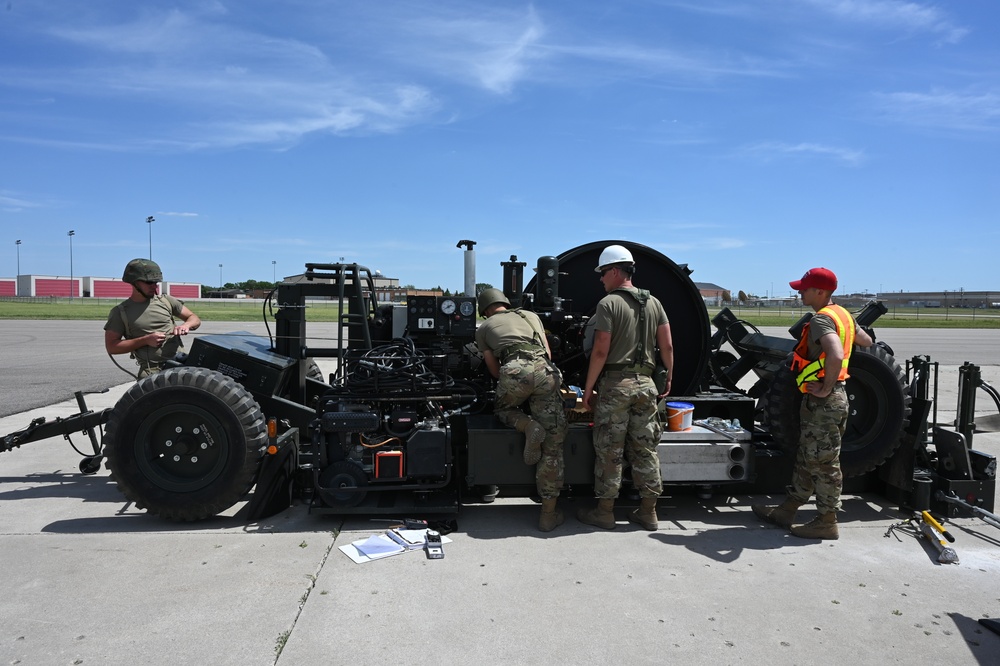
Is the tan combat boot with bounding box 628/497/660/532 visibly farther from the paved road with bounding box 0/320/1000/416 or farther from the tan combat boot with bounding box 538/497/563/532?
the paved road with bounding box 0/320/1000/416

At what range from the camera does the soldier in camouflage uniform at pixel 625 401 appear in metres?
5.08

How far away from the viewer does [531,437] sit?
507cm

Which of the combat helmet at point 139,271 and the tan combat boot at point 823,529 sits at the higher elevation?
the combat helmet at point 139,271

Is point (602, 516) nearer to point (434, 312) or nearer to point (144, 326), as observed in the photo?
point (434, 312)

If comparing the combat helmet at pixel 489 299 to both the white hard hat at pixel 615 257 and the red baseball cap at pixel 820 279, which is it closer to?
the white hard hat at pixel 615 257

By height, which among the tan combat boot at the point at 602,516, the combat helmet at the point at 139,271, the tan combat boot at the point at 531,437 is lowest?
the tan combat boot at the point at 602,516

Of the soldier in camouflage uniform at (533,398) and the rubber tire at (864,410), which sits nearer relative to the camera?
the soldier in camouflage uniform at (533,398)

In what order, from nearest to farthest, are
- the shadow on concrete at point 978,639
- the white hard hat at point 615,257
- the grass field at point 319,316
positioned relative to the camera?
the shadow on concrete at point 978,639 → the white hard hat at point 615,257 → the grass field at point 319,316

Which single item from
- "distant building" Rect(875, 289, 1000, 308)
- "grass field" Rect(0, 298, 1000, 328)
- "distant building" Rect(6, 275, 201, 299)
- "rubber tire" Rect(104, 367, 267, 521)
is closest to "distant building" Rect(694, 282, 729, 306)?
"grass field" Rect(0, 298, 1000, 328)

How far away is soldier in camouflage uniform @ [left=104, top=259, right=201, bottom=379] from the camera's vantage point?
6.17 metres

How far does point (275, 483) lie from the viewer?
530 cm

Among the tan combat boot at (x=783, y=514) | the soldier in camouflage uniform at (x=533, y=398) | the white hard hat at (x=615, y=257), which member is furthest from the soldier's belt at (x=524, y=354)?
the tan combat boot at (x=783, y=514)

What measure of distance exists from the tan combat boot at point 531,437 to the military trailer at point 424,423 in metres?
0.10

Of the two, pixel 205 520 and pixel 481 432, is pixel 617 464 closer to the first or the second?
pixel 481 432
